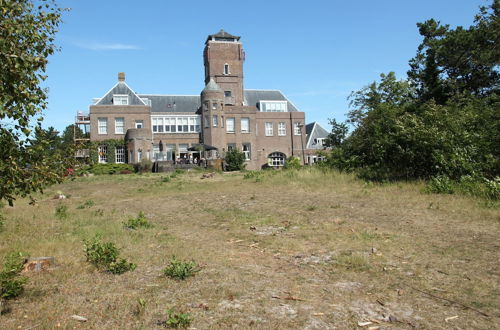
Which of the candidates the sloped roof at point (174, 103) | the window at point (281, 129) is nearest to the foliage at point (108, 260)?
the sloped roof at point (174, 103)

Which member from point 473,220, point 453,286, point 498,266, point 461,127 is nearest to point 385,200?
point 473,220

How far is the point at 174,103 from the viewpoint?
52.0m

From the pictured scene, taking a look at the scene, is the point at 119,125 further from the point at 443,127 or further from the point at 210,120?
the point at 443,127

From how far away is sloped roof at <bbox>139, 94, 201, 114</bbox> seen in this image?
5097cm

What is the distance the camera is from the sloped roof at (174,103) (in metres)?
51.0

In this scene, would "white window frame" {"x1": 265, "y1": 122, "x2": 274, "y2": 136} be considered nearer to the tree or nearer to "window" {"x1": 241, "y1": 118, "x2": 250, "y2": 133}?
"window" {"x1": 241, "y1": 118, "x2": 250, "y2": 133}

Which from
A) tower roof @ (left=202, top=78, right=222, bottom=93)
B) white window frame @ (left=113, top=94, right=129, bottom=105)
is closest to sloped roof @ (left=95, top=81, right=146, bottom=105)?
white window frame @ (left=113, top=94, right=129, bottom=105)

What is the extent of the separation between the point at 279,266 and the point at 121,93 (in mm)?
44267

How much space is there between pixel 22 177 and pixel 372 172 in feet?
51.9

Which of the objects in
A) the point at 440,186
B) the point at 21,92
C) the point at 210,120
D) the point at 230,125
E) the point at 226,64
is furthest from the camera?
the point at 226,64

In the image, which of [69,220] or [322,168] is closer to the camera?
[69,220]

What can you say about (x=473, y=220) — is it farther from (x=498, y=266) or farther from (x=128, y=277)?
(x=128, y=277)

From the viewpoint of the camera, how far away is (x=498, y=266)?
231 inches

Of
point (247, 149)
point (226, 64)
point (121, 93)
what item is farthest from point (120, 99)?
point (247, 149)
